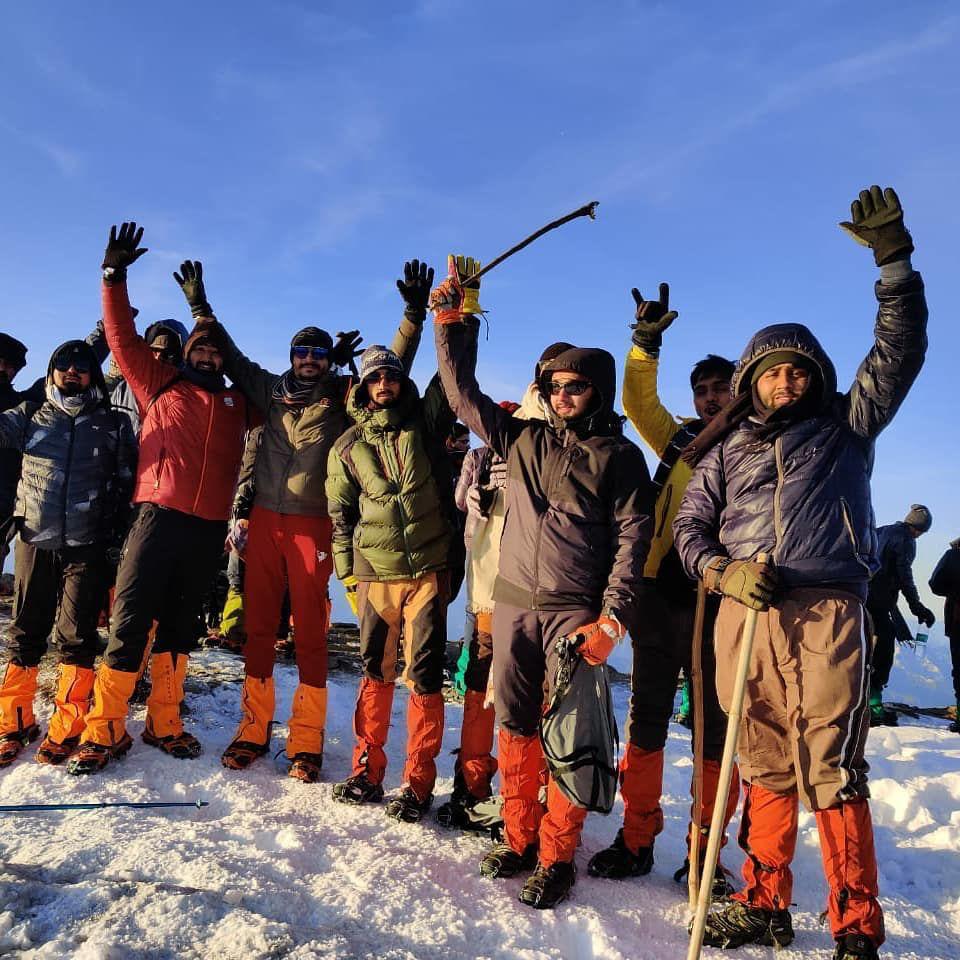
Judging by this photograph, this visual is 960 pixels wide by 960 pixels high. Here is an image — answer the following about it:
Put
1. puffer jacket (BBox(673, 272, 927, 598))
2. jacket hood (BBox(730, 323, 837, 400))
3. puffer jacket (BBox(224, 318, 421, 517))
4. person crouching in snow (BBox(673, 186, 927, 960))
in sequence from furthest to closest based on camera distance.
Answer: puffer jacket (BBox(224, 318, 421, 517)) → jacket hood (BBox(730, 323, 837, 400)) → puffer jacket (BBox(673, 272, 927, 598)) → person crouching in snow (BBox(673, 186, 927, 960))

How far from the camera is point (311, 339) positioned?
528 centimetres

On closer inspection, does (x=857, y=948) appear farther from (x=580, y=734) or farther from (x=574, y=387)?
(x=574, y=387)

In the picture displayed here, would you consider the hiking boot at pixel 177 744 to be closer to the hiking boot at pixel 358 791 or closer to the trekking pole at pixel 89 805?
the trekking pole at pixel 89 805

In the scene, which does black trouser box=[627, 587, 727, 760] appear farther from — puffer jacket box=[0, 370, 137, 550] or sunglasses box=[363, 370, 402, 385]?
puffer jacket box=[0, 370, 137, 550]

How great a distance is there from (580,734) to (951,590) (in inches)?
358

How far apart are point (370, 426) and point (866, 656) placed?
10.6 ft

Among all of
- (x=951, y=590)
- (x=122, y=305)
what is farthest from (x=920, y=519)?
(x=122, y=305)

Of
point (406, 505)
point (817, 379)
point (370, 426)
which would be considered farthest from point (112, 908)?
point (817, 379)

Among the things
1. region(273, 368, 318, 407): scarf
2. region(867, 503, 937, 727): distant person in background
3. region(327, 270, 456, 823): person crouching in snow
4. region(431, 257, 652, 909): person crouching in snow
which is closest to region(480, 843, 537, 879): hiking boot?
region(431, 257, 652, 909): person crouching in snow

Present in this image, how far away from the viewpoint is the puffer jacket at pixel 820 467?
3.11m

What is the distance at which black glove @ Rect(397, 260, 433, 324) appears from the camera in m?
5.21

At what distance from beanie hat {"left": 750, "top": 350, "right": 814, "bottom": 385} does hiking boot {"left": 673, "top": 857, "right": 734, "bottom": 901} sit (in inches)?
107

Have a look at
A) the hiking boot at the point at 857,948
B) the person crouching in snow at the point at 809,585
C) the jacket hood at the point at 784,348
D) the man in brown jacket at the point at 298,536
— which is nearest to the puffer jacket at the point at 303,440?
the man in brown jacket at the point at 298,536

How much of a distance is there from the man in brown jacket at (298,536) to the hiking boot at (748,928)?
9.08ft
